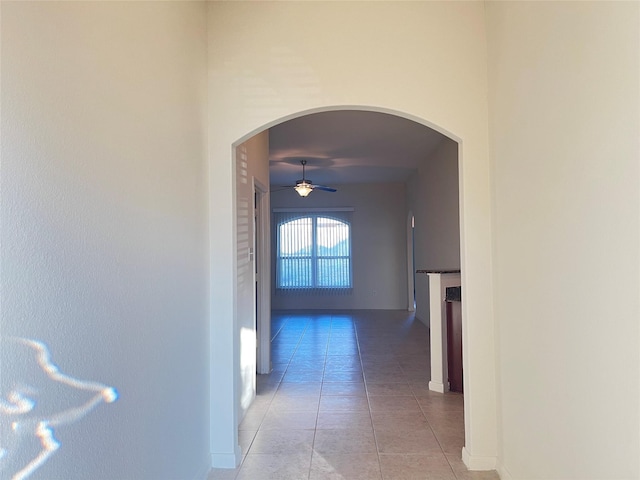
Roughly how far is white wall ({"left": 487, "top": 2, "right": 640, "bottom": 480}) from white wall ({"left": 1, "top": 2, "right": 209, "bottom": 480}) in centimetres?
165

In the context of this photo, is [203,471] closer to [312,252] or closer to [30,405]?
[30,405]

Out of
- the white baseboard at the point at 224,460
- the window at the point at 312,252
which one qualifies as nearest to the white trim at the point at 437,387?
the white baseboard at the point at 224,460

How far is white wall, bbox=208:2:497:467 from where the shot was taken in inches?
103

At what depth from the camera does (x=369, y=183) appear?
10289 millimetres

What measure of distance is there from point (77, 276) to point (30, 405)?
1.27ft

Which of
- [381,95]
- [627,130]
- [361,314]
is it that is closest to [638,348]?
[627,130]

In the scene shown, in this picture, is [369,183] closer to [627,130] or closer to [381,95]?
[381,95]

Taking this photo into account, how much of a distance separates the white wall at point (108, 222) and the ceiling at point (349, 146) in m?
2.94

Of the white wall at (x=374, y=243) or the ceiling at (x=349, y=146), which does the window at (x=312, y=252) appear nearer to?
the white wall at (x=374, y=243)

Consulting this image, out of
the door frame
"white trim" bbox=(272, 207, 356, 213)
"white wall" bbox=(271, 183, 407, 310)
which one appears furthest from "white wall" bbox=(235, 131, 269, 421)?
"white wall" bbox=(271, 183, 407, 310)

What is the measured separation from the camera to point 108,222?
1533mm

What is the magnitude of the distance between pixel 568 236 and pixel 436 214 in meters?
5.27

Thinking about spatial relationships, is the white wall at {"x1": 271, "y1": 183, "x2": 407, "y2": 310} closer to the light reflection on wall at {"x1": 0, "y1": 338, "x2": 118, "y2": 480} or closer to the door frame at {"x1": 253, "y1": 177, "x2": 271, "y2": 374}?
the door frame at {"x1": 253, "y1": 177, "x2": 271, "y2": 374}

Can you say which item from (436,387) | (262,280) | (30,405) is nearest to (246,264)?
(262,280)
